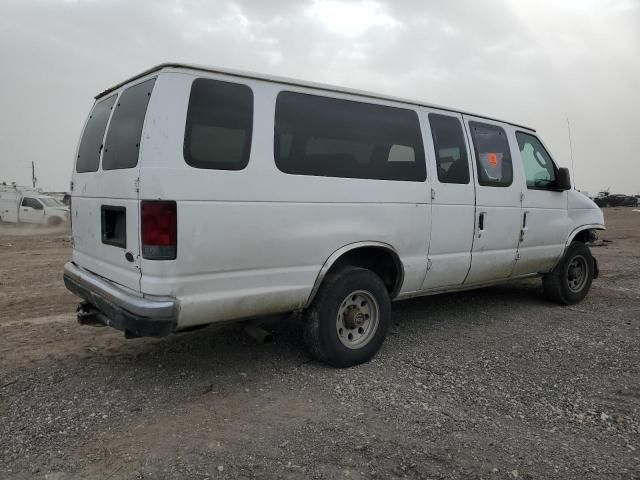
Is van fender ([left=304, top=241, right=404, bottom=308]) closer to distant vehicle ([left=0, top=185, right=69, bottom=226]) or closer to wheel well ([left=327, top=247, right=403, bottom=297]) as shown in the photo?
wheel well ([left=327, top=247, right=403, bottom=297])

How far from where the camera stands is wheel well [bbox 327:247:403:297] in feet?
14.0

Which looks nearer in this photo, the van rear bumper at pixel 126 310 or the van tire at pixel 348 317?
the van rear bumper at pixel 126 310

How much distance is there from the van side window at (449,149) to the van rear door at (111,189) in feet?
8.61

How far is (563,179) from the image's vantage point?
602 centimetres

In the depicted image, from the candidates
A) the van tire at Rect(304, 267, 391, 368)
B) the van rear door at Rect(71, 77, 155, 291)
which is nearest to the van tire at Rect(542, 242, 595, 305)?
the van tire at Rect(304, 267, 391, 368)

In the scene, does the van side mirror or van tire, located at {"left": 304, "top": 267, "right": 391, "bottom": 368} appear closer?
van tire, located at {"left": 304, "top": 267, "right": 391, "bottom": 368}

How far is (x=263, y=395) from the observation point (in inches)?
147

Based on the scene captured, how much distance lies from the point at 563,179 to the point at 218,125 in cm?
440

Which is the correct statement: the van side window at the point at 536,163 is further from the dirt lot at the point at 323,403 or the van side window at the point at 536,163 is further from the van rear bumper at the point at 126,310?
the van rear bumper at the point at 126,310

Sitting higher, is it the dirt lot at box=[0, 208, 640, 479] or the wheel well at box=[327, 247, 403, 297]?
the wheel well at box=[327, 247, 403, 297]

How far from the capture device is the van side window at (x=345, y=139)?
3.80 metres

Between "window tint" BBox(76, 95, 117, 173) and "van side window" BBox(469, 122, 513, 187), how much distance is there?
346 cm

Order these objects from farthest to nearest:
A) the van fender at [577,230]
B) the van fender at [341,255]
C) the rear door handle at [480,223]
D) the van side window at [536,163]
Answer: the van fender at [577,230] < the van side window at [536,163] < the rear door handle at [480,223] < the van fender at [341,255]

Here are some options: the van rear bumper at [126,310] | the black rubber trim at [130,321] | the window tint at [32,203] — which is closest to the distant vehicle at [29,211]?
the window tint at [32,203]
